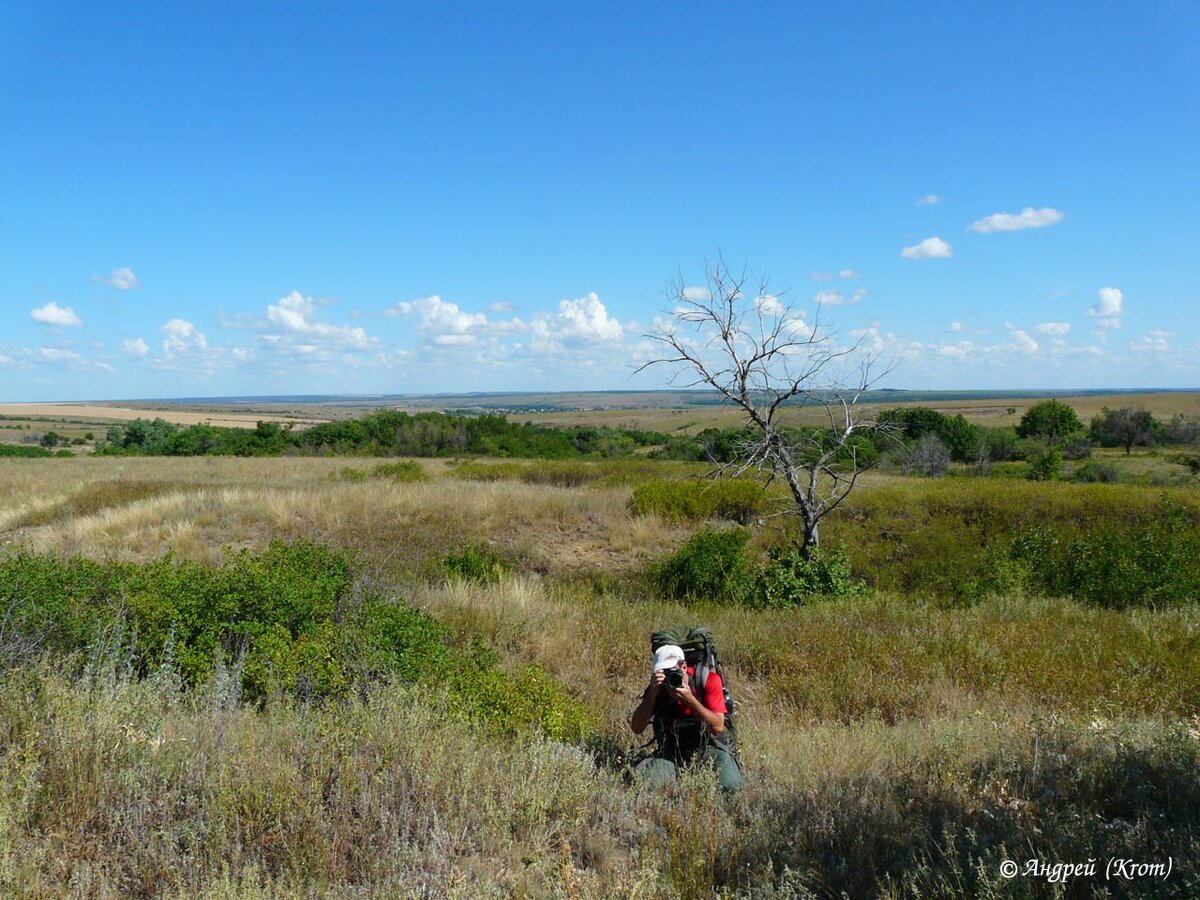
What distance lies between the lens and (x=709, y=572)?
39.7ft

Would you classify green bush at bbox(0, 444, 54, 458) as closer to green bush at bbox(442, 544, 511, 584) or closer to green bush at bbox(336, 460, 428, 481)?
green bush at bbox(336, 460, 428, 481)

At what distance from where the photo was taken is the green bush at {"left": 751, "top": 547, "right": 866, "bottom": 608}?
405 inches

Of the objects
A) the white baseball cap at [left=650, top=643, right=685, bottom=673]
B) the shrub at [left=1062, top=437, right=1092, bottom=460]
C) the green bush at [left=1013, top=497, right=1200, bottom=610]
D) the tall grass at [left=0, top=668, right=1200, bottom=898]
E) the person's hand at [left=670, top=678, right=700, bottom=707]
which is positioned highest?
the white baseball cap at [left=650, top=643, right=685, bottom=673]

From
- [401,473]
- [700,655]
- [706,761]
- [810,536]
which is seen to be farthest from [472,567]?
[401,473]

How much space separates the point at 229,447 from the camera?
47125mm

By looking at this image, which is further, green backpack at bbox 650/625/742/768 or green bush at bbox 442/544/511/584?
green bush at bbox 442/544/511/584

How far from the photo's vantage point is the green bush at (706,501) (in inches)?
693

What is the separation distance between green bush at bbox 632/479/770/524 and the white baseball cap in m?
13.3

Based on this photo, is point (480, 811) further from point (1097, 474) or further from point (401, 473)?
point (1097, 474)

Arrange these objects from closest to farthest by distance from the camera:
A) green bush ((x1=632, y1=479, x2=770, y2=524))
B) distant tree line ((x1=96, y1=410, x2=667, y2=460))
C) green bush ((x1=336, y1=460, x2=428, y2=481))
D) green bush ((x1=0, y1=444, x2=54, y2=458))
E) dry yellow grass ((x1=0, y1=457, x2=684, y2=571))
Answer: dry yellow grass ((x1=0, y1=457, x2=684, y2=571)) → green bush ((x1=632, y1=479, x2=770, y2=524)) → green bush ((x1=336, y1=460, x2=428, y2=481)) → distant tree line ((x1=96, y1=410, x2=667, y2=460)) → green bush ((x1=0, y1=444, x2=54, y2=458))

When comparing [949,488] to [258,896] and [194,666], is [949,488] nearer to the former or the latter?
[194,666]

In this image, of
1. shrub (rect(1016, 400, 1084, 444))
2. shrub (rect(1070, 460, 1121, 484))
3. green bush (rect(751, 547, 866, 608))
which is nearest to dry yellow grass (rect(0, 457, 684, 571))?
green bush (rect(751, 547, 866, 608))

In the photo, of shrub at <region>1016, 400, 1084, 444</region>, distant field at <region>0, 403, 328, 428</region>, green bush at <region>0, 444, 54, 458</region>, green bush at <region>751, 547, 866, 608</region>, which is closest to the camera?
green bush at <region>751, 547, 866, 608</region>

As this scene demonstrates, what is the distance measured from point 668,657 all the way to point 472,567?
825cm
